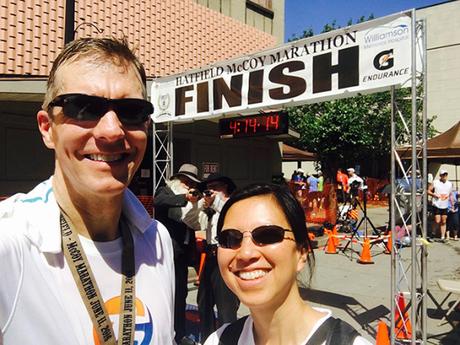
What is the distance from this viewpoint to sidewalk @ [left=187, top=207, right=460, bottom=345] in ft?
19.2

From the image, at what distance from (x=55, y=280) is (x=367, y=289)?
725cm

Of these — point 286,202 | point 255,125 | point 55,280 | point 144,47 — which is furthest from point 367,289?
point 144,47

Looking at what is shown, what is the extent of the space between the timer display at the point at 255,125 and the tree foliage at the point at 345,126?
1524 cm

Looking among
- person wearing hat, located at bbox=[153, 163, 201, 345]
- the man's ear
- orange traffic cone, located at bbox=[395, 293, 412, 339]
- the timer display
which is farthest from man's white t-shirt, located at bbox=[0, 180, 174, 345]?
Answer: the timer display

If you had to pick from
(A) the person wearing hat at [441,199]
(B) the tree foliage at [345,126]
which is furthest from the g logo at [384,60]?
(B) the tree foliage at [345,126]

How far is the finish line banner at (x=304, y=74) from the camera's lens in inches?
194

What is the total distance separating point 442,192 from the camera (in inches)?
514

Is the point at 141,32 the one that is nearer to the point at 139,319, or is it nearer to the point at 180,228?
the point at 180,228

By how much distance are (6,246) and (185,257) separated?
3.86 m

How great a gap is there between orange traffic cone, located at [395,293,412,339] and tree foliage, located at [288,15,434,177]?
17.5 metres

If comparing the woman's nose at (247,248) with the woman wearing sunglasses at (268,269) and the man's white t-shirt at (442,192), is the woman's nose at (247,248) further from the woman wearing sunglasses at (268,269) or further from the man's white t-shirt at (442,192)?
the man's white t-shirt at (442,192)

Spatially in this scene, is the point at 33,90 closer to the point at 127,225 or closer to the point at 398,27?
the point at 398,27

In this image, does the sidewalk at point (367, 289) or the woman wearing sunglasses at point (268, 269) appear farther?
the sidewalk at point (367, 289)

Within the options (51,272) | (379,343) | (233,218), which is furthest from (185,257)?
(51,272)
